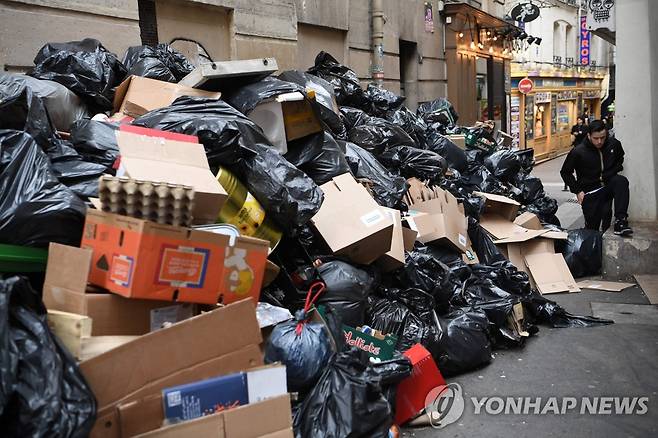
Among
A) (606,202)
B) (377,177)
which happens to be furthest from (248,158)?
(606,202)

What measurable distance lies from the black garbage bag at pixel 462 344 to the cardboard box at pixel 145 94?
6.98 feet

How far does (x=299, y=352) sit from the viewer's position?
2.94 m

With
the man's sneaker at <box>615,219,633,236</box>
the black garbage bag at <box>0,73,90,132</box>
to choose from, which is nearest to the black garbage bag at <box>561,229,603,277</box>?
the man's sneaker at <box>615,219,633,236</box>

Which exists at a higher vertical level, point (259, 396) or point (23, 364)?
point (23, 364)

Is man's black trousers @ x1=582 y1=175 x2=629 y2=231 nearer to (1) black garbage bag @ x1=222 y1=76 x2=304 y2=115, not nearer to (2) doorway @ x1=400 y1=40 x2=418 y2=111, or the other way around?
(1) black garbage bag @ x1=222 y1=76 x2=304 y2=115

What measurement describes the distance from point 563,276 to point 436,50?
853cm

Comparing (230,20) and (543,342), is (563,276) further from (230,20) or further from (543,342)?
(230,20)

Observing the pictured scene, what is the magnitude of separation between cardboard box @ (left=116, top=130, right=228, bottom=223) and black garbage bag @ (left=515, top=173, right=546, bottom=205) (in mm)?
5815

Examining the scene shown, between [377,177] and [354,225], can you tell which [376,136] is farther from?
[354,225]

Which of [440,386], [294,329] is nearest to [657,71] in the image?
[440,386]

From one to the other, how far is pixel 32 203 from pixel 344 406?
5.16ft

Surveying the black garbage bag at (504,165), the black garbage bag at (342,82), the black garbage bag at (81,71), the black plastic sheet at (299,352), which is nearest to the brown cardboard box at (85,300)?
the black plastic sheet at (299,352)

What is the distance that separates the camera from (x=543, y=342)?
4.70 metres

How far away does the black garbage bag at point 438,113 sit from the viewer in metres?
9.49
